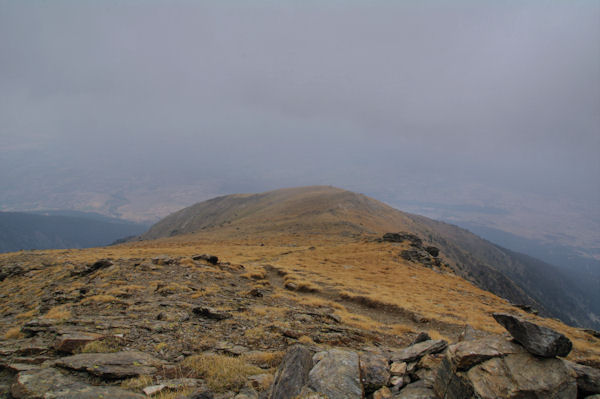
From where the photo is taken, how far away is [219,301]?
16.2 m

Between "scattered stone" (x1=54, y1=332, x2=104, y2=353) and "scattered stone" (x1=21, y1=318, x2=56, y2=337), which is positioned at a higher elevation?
"scattered stone" (x1=54, y1=332, x2=104, y2=353)

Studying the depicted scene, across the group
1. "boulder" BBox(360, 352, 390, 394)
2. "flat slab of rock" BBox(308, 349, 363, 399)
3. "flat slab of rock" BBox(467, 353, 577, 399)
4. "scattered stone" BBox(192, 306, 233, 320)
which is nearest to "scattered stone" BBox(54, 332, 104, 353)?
"scattered stone" BBox(192, 306, 233, 320)

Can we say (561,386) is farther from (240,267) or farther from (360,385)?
(240,267)

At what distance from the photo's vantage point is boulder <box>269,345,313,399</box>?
6554 mm

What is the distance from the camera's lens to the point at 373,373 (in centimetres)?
759

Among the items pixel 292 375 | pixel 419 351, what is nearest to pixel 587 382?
pixel 419 351

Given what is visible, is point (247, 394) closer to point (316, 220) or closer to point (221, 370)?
point (221, 370)

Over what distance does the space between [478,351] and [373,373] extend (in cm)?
297

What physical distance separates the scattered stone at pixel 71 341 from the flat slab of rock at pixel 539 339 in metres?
13.6

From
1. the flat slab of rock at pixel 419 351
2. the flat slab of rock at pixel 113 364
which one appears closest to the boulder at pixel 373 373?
the flat slab of rock at pixel 419 351

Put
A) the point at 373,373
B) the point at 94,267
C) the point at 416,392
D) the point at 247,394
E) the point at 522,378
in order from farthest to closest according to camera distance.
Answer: the point at 94,267
the point at 373,373
the point at 416,392
the point at 247,394
the point at 522,378

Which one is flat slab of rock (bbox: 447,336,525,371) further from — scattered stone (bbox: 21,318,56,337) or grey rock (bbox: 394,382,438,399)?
scattered stone (bbox: 21,318,56,337)

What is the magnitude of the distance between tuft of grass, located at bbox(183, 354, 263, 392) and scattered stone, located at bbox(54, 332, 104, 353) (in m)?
3.69

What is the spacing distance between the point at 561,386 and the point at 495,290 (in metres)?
149
